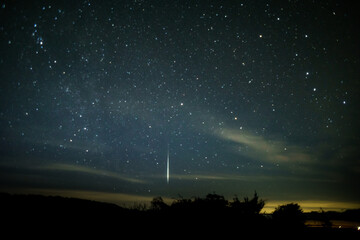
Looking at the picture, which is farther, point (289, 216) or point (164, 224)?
point (289, 216)

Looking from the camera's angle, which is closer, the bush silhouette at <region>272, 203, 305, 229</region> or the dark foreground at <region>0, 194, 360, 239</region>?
the dark foreground at <region>0, 194, 360, 239</region>

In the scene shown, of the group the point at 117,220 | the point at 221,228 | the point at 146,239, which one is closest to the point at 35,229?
the point at 117,220

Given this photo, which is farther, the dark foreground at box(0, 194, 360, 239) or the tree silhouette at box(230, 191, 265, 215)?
the tree silhouette at box(230, 191, 265, 215)

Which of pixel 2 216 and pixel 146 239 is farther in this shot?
pixel 2 216

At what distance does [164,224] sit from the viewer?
4.53 m

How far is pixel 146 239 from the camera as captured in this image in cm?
410

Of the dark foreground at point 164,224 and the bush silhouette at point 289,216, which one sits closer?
the dark foreground at point 164,224

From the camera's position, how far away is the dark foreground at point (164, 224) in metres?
4.27

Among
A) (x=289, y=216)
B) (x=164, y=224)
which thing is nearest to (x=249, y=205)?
(x=289, y=216)

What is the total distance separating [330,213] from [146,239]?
4065 millimetres

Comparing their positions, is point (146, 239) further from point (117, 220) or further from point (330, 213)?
point (330, 213)

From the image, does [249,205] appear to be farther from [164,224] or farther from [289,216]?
[164,224]

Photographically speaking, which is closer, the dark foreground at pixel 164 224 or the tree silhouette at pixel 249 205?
the dark foreground at pixel 164 224

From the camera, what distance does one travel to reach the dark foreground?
168 inches
